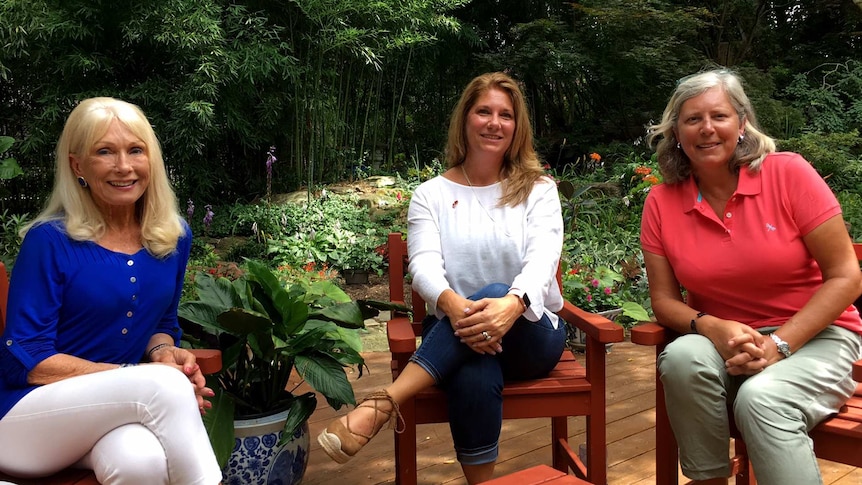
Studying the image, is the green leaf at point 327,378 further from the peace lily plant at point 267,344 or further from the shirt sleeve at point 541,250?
the shirt sleeve at point 541,250

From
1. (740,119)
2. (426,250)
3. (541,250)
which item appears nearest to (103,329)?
(426,250)

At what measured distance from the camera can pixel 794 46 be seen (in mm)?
7891

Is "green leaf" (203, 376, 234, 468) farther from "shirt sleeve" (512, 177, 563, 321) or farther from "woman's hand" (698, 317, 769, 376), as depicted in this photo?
"woman's hand" (698, 317, 769, 376)

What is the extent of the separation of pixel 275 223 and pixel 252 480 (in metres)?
3.75

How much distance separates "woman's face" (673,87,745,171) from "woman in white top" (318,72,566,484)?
43cm

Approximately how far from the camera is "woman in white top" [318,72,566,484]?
1.70 metres

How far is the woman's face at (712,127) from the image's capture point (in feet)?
5.71

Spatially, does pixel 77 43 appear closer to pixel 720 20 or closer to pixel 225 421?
pixel 225 421

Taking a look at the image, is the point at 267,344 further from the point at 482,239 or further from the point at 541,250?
the point at 541,250

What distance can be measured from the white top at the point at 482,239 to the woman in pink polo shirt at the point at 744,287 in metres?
0.28

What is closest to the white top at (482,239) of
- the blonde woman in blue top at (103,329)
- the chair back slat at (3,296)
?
the blonde woman in blue top at (103,329)

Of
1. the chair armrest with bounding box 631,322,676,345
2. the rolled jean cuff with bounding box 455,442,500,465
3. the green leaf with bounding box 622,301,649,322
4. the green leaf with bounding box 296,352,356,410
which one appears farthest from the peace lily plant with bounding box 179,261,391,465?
the green leaf with bounding box 622,301,649,322

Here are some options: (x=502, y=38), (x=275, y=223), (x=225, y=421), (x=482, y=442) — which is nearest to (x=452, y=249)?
(x=482, y=442)

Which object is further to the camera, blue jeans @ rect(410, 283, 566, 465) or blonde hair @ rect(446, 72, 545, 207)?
blonde hair @ rect(446, 72, 545, 207)
